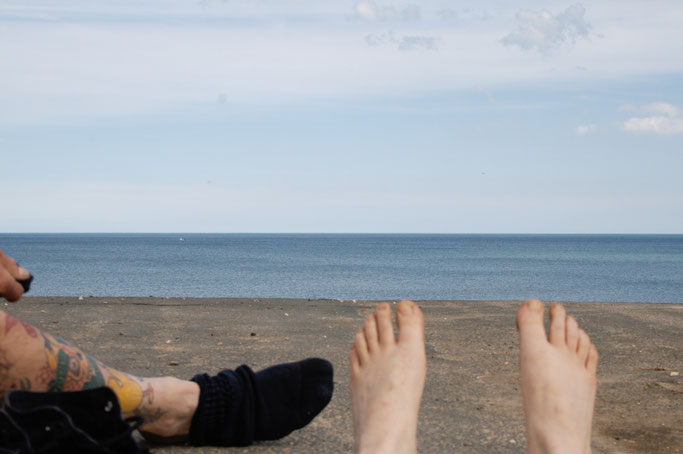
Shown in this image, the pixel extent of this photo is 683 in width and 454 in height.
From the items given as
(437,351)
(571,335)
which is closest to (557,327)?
(571,335)

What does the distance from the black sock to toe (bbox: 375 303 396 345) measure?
25 cm

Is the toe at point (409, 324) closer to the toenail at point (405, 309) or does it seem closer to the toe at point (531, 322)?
the toenail at point (405, 309)

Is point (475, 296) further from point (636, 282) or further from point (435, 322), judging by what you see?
point (435, 322)

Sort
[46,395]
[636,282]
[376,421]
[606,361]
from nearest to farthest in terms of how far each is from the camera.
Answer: [46,395], [376,421], [606,361], [636,282]

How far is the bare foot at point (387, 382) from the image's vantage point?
1.96 m

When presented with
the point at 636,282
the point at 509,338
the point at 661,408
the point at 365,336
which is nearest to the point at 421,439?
the point at 365,336

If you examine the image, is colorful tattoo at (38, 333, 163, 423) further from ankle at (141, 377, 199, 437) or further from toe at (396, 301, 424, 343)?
toe at (396, 301, 424, 343)

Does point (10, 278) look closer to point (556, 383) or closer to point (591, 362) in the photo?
point (556, 383)

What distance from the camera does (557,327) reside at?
8.15ft

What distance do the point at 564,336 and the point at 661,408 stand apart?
4.07 feet

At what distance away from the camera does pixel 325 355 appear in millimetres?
4617

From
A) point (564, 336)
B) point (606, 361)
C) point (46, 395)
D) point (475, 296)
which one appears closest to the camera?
point (46, 395)

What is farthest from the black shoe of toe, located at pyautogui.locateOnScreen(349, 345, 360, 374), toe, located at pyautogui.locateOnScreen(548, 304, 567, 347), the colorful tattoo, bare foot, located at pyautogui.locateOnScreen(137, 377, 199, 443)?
toe, located at pyautogui.locateOnScreen(548, 304, 567, 347)

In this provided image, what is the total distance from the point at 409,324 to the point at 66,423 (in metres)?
1.24
